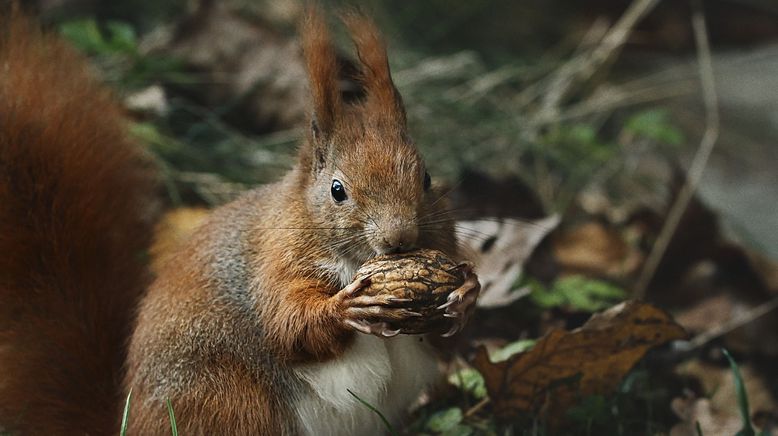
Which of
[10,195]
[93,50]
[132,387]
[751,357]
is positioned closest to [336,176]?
[132,387]

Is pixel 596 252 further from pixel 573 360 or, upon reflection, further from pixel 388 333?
pixel 388 333

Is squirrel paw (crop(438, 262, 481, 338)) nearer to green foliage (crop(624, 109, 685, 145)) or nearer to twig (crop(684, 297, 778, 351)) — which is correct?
twig (crop(684, 297, 778, 351))

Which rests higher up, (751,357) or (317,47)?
(317,47)

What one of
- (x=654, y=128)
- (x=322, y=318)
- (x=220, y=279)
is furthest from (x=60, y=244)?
(x=654, y=128)

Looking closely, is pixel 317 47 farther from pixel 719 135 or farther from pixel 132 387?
pixel 719 135

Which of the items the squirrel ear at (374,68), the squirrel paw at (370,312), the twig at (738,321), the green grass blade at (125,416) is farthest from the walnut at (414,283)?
the twig at (738,321)
